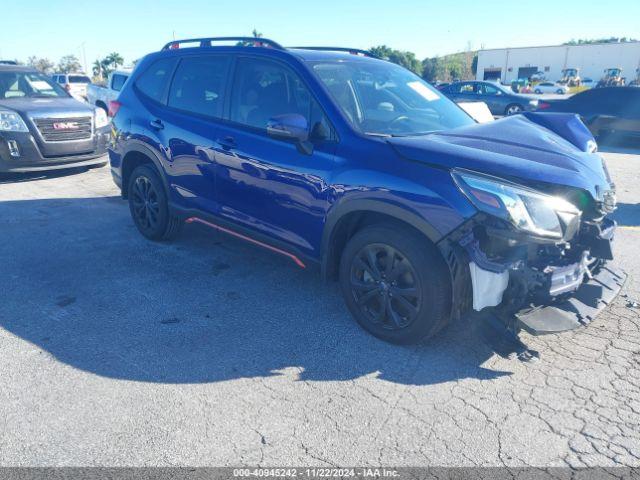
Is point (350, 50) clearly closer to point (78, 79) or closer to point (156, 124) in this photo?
point (156, 124)

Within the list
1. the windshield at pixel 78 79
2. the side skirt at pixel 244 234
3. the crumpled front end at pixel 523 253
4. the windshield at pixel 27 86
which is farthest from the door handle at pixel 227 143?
the windshield at pixel 78 79

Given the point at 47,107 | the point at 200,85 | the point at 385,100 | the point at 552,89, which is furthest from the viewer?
the point at 552,89

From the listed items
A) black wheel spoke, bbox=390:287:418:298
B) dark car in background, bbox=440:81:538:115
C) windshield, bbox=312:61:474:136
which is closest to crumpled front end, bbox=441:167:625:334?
black wheel spoke, bbox=390:287:418:298

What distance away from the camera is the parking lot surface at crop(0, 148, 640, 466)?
2562mm

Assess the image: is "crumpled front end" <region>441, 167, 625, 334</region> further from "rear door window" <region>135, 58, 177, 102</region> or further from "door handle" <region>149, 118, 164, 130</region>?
"rear door window" <region>135, 58, 177, 102</region>

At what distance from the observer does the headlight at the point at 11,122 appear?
7945 mm

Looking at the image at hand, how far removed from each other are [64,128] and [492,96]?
1602 centimetres

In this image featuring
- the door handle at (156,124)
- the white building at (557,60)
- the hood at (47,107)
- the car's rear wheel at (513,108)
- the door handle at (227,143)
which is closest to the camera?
the door handle at (227,143)

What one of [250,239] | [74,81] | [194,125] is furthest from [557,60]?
[250,239]

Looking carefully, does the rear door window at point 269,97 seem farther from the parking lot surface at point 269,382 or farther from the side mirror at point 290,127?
the parking lot surface at point 269,382

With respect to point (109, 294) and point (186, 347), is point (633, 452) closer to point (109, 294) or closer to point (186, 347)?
point (186, 347)

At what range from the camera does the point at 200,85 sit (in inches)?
185

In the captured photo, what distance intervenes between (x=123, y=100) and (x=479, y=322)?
14.1 ft

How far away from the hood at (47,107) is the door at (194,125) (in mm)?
4380
